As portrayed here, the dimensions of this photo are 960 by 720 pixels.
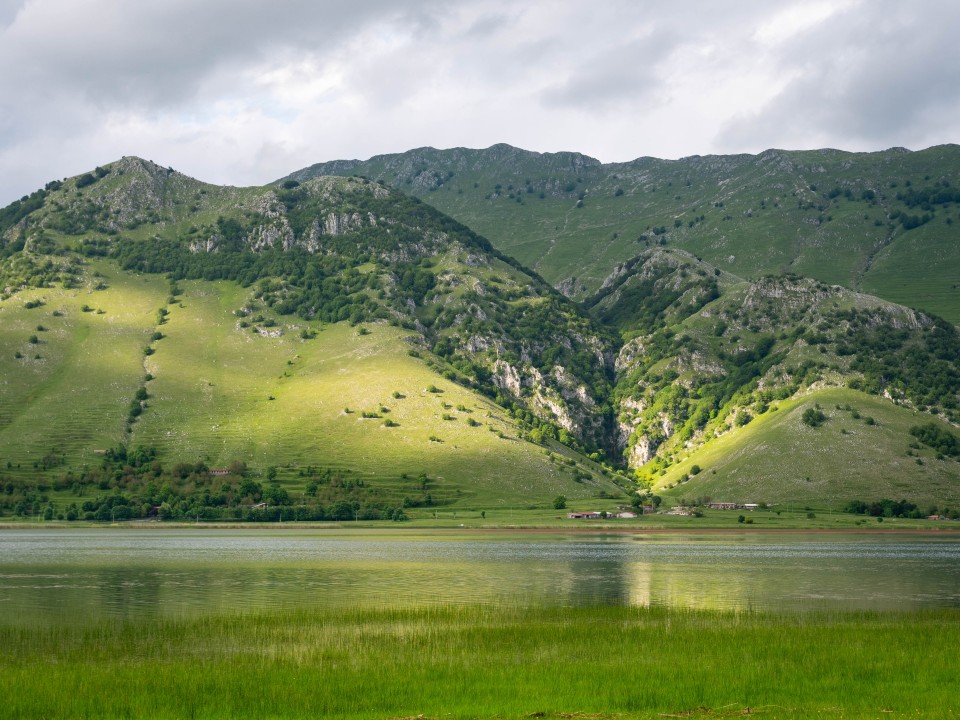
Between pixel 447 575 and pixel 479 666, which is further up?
pixel 479 666

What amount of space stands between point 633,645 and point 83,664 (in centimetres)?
2833

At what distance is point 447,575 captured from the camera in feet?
351

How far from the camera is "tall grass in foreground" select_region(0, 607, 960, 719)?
136 feet

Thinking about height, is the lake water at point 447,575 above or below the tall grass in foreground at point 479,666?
below

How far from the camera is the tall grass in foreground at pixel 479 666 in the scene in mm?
41531

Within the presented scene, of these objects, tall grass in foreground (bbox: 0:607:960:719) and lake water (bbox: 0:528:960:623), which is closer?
tall grass in foreground (bbox: 0:607:960:719)

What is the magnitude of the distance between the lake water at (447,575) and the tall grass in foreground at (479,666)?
36.9 ft

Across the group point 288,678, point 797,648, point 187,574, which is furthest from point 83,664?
point 187,574

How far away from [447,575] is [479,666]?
57.1 meters

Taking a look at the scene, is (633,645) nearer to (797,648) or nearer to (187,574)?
(797,648)

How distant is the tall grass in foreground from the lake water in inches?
443

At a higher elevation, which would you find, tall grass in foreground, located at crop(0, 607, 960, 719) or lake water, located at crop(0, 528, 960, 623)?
tall grass in foreground, located at crop(0, 607, 960, 719)

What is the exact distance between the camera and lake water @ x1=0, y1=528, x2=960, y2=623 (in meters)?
81.6

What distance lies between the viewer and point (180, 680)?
46.1 meters
